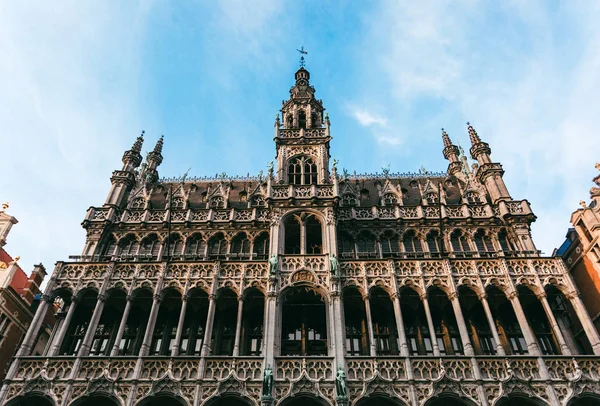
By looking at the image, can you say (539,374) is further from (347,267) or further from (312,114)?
(312,114)

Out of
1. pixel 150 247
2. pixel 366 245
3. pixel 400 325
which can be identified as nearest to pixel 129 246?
pixel 150 247

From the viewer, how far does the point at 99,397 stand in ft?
73.4

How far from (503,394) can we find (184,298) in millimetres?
17188

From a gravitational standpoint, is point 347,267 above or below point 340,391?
above

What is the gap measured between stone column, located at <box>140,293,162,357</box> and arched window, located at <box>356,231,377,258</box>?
13244 mm

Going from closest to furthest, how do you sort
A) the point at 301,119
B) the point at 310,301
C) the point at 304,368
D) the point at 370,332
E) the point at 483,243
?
1. the point at 304,368
2. the point at 370,332
3. the point at 310,301
4. the point at 483,243
5. the point at 301,119

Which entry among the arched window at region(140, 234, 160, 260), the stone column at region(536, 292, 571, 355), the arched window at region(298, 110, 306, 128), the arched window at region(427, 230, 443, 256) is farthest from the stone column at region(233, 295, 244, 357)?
the arched window at region(298, 110, 306, 128)

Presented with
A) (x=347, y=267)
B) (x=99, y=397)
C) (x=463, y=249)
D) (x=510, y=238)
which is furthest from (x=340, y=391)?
(x=510, y=238)

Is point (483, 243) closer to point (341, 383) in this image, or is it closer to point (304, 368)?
point (341, 383)

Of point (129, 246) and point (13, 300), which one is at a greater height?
point (129, 246)

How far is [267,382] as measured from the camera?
21828 mm

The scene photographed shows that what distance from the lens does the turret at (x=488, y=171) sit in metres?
33.6

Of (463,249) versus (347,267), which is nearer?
(347,267)

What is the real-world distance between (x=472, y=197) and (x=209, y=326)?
2207 centimetres
